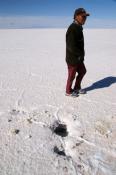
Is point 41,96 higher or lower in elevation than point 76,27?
lower

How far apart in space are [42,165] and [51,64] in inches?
268

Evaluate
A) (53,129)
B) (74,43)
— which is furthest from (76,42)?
(53,129)

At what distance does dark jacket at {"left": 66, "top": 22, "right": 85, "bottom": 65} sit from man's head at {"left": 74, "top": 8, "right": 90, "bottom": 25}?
0.09 m

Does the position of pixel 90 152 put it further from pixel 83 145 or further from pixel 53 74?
pixel 53 74

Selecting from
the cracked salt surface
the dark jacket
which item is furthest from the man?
the cracked salt surface

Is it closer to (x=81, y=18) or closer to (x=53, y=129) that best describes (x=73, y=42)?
(x=81, y=18)

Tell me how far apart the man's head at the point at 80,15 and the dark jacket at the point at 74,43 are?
0.09m

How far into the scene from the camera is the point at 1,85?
6492mm

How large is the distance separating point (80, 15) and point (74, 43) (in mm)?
537

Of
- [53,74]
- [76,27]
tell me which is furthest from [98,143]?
[53,74]

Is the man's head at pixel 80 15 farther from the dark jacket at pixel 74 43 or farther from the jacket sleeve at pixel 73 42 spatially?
the jacket sleeve at pixel 73 42

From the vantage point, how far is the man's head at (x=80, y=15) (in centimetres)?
462

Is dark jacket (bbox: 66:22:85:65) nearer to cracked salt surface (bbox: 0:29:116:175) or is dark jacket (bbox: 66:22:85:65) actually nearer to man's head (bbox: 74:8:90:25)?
man's head (bbox: 74:8:90:25)

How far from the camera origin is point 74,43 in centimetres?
477
